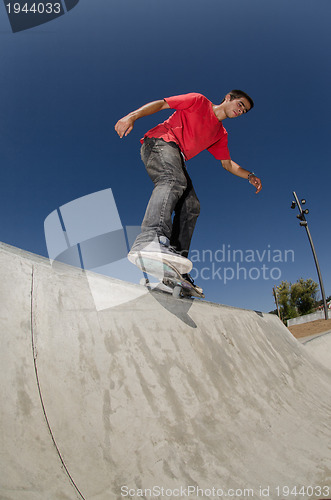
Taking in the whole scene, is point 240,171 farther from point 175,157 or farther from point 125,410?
point 125,410

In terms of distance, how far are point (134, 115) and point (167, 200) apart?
2.48ft

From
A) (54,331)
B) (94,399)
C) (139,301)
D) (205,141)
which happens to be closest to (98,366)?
(94,399)

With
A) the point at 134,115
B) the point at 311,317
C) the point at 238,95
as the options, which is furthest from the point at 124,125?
the point at 311,317

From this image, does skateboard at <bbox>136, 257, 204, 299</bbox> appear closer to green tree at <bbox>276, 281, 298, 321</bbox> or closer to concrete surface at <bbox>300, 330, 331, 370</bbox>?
concrete surface at <bbox>300, 330, 331, 370</bbox>

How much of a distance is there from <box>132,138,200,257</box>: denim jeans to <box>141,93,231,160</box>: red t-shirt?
0.17 m

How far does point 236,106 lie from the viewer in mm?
2348

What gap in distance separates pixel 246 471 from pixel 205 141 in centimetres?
245

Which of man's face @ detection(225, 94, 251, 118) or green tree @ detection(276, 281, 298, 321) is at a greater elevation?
man's face @ detection(225, 94, 251, 118)

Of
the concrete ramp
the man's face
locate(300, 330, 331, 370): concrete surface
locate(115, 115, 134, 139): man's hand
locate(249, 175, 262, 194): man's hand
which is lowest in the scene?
locate(300, 330, 331, 370): concrete surface

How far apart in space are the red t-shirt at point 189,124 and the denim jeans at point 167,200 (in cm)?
17

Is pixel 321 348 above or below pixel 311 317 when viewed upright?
above

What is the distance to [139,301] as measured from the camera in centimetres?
140

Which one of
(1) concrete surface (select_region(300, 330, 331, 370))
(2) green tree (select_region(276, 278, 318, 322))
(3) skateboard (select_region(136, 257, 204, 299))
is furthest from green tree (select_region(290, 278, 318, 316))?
(3) skateboard (select_region(136, 257, 204, 299))

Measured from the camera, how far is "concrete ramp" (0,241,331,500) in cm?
68
